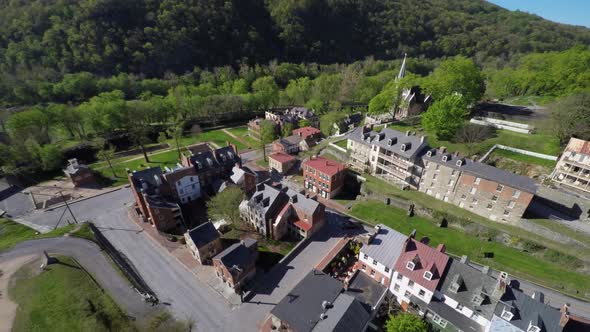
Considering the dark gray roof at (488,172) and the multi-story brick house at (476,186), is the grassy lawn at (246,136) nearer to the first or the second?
the multi-story brick house at (476,186)

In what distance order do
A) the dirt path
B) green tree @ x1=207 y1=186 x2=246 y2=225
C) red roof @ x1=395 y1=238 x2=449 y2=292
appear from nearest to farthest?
red roof @ x1=395 y1=238 x2=449 y2=292
the dirt path
green tree @ x1=207 y1=186 x2=246 y2=225

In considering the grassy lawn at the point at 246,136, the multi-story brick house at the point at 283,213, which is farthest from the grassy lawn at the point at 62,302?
the grassy lawn at the point at 246,136

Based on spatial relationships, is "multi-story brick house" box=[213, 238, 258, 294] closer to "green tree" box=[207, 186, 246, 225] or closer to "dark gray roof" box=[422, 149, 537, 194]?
"green tree" box=[207, 186, 246, 225]

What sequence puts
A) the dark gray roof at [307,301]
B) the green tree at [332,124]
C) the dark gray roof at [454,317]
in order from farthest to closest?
the green tree at [332,124], the dark gray roof at [307,301], the dark gray roof at [454,317]

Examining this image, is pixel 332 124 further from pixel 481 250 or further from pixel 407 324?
pixel 407 324

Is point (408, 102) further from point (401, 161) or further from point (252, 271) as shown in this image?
point (252, 271)

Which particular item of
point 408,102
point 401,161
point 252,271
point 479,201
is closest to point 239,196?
point 252,271

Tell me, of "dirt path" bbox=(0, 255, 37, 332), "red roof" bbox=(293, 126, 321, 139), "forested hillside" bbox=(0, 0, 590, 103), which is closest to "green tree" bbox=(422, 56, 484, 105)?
"red roof" bbox=(293, 126, 321, 139)
